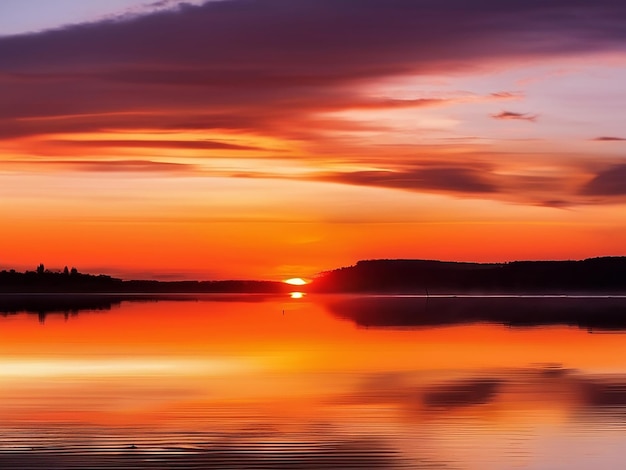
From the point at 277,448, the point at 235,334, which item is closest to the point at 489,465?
the point at 277,448

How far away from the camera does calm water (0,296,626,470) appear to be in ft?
58.3

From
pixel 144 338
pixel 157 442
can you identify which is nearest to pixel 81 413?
pixel 157 442

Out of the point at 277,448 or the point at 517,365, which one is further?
the point at 517,365

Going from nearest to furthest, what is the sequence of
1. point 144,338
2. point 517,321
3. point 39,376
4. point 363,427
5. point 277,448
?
point 277,448
point 363,427
point 39,376
point 144,338
point 517,321

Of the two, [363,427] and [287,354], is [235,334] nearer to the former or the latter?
[287,354]

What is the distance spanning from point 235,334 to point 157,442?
3131 centimetres

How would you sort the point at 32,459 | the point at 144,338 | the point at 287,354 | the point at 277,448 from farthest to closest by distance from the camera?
1. the point at 144,338
2. the point at 287,354
3. the point at 277,448
4. the point at 32,459

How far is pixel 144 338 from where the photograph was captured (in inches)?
1769

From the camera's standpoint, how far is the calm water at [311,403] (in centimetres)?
1777

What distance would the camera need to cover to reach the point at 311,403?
24.3 m

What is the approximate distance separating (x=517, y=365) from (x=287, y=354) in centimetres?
829

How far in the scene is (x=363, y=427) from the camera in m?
20.6

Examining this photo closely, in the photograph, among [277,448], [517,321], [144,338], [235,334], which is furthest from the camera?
[517,321]

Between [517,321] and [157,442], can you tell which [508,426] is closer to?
[157,442]
